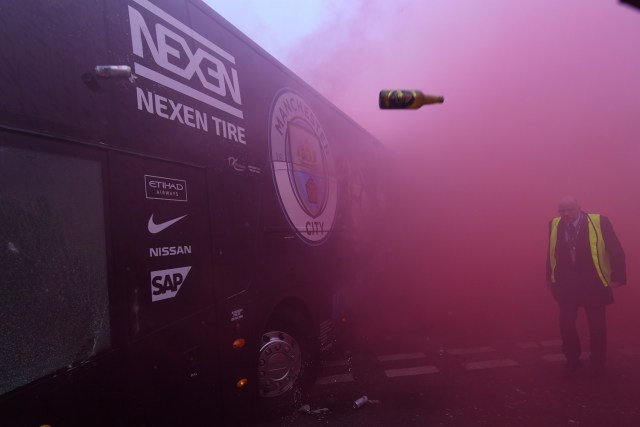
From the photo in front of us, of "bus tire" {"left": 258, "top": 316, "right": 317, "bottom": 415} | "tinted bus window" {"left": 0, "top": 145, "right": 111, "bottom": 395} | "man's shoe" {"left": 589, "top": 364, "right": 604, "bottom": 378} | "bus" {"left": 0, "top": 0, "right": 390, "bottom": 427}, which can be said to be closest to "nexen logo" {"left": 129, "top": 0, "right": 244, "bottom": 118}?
"bus" {"left": 0, "top": 0, "right": 390, "bottom": 427}

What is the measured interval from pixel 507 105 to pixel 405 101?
7.42 m

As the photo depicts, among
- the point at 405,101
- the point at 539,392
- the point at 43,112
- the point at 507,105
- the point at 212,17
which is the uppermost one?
the point at 507,105

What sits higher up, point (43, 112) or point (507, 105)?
point (507, 105)

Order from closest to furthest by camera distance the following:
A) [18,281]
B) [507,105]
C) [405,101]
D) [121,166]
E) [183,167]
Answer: [18,281] < [121,166] < [183,167] < [405,101] < [507,105]

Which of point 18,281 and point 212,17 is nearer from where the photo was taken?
point 18,281

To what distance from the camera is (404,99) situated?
3.12 meters

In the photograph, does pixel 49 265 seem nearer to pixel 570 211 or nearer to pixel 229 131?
pixel 229 131

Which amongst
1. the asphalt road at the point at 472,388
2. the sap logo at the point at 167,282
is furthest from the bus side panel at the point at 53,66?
the asphalt road at the point at 472,388

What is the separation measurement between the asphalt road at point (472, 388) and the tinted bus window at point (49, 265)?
2.03m

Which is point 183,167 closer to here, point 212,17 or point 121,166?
point 121,166

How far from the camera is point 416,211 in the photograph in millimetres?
9609

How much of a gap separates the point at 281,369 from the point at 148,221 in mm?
1779

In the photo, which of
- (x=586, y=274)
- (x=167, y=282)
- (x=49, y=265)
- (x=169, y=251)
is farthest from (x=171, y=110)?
(x=586, y=274)

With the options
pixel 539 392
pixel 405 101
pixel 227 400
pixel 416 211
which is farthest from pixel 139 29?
pixel 416 211
